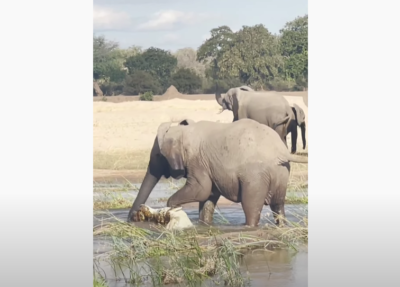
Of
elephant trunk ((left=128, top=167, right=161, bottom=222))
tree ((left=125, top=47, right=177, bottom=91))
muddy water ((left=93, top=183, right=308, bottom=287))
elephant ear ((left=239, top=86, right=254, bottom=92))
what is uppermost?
tree ((left=125, top=47, right=177, bottom=91))

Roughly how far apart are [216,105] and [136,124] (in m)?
0.65

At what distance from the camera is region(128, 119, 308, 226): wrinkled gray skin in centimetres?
952

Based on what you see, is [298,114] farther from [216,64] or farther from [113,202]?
[113,202]

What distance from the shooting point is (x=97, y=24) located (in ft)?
32.2

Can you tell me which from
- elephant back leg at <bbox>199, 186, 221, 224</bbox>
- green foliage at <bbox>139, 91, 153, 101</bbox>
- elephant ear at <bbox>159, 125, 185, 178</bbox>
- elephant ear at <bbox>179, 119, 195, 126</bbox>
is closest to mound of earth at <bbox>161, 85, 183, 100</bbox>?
green foliage at <bbox>139, 91, 153, 101</bbox>

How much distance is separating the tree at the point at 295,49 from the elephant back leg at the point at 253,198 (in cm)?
98

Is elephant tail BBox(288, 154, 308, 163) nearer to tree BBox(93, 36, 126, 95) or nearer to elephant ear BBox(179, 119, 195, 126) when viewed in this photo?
elephant ear BBox(179, 119, 195, 126)

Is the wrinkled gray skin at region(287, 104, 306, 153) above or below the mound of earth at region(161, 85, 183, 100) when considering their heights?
below

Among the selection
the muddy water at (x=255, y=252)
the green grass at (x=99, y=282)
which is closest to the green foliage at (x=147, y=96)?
the muddy water at (x=255, y=252)

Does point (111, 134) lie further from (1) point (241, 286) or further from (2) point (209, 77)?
(1) point (241, 286)

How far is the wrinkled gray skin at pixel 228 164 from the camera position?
952 cm
